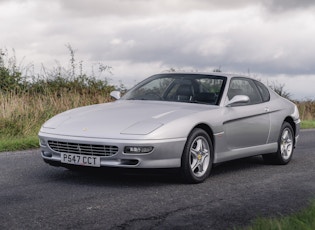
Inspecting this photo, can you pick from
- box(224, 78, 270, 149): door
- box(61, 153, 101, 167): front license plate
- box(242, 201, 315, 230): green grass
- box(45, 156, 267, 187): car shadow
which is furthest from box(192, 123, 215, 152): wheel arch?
box(242, 201, 315, 230): green grass

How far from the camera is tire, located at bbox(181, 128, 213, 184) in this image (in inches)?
300

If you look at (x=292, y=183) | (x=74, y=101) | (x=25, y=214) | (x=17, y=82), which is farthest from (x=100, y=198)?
(x=17, y=82)

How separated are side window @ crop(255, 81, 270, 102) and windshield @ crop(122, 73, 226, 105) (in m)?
1.13

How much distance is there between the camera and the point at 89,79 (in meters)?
19.9

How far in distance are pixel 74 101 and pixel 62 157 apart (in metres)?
9.82

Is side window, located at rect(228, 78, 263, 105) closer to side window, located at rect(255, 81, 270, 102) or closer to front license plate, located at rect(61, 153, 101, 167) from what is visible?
side window, located at rect(255, 81, 270, 102)

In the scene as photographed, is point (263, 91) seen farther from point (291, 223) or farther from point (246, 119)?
point (291, 223)

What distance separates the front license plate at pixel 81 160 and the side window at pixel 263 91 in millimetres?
3473

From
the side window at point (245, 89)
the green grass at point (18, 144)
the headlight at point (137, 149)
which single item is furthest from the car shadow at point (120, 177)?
the green grass at point (18, 144)

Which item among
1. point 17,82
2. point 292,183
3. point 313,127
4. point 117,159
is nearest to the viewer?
point 117,159

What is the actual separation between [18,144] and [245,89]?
187 inches

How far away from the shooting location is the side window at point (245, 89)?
911 cm

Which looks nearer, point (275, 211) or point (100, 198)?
point (275, 211)

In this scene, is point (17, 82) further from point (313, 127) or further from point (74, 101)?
point (313, 127)
